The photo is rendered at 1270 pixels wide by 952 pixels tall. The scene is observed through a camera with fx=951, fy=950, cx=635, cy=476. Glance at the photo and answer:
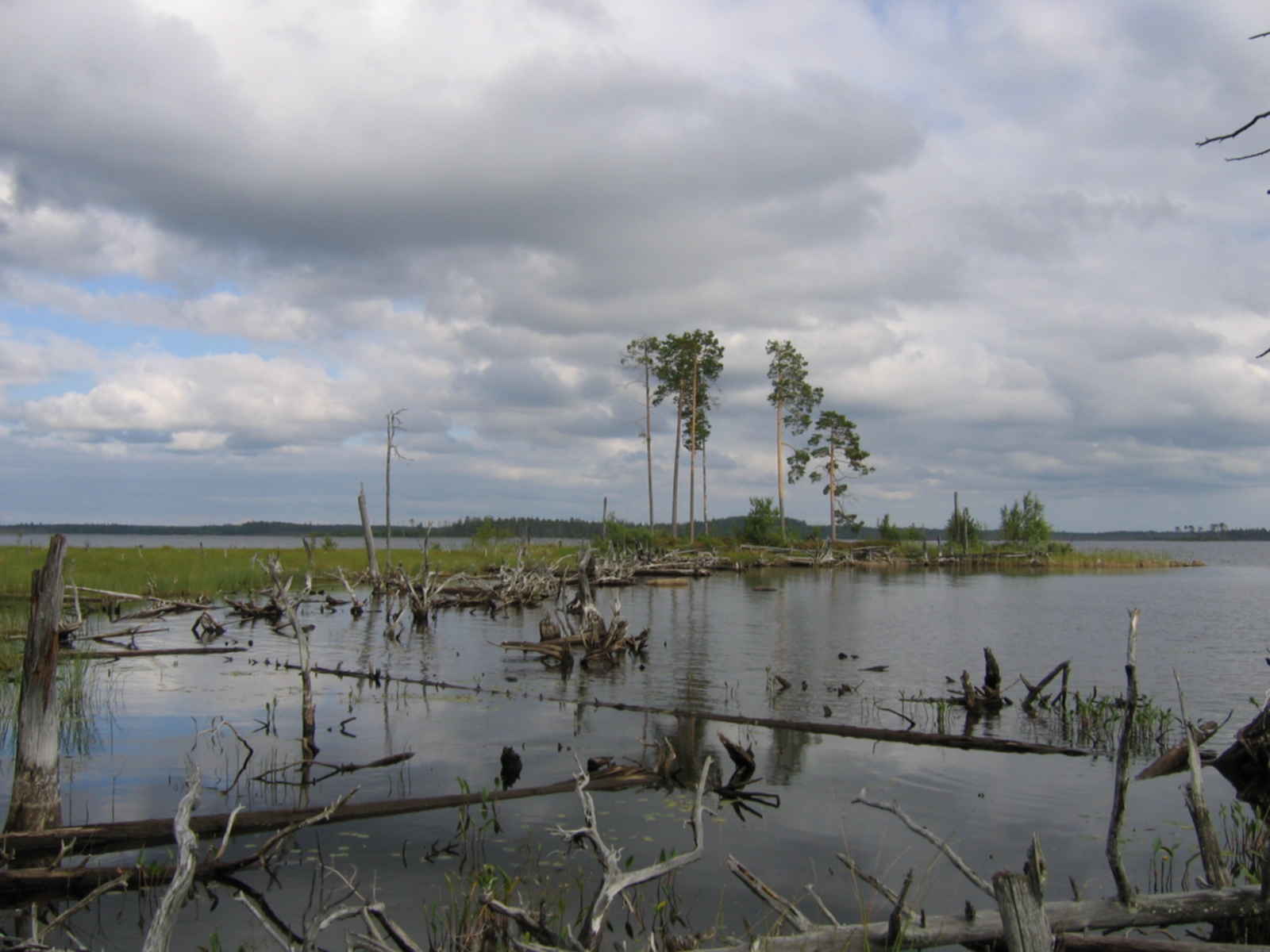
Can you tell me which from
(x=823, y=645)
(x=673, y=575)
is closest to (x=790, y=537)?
(x=673, y=575)

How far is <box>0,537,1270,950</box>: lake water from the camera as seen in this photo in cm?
804

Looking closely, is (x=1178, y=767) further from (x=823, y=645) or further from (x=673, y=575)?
(x=673, y=575)

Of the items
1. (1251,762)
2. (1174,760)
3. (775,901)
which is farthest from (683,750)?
(775,901)

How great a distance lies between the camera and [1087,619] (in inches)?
1211

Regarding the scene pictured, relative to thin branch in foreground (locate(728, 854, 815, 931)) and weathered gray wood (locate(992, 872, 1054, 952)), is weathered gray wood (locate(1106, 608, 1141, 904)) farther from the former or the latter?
thin branch in foreground (locate(728, 854, 815, 931))

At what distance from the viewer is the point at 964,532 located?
236ft

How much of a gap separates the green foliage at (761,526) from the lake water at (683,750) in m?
35.6

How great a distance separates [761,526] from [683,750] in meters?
52.9

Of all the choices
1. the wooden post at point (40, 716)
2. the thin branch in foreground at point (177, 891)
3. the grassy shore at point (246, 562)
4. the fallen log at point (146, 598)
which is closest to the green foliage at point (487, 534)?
the grassy shore at point (246, 562)

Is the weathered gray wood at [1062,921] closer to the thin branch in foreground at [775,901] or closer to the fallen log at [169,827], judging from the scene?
the thin branch in foreground at [775,901]

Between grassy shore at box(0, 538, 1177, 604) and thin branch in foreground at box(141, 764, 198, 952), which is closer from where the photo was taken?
thin branch in foreground at box(141, 764, 198, 952)

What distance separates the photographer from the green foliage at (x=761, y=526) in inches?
2512

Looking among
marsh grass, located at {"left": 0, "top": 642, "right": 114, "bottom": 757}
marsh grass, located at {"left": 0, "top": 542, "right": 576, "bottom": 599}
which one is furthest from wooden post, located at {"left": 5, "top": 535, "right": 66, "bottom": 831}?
marsh grass, located at {"left": 0, "top": 542, "right": 576, "bottom": 599}

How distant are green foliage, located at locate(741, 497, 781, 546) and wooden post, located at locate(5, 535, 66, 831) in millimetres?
57244
